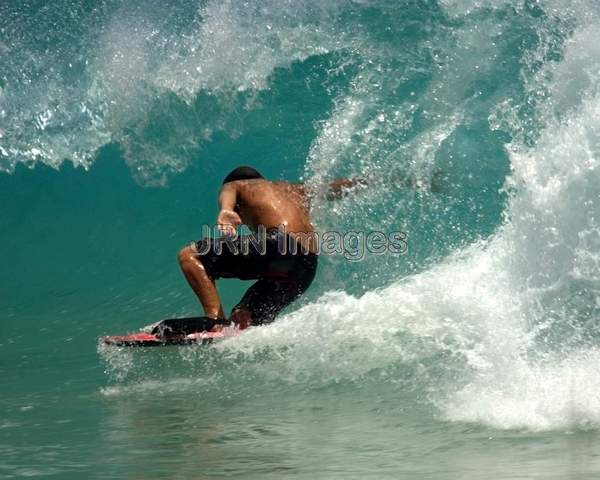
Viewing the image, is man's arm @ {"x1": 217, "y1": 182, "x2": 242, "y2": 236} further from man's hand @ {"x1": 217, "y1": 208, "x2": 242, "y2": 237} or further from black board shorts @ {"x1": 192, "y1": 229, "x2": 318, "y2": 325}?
black board shorts @ {"x1": 192, "y1": 229, "x2": 318, "y2": 325}

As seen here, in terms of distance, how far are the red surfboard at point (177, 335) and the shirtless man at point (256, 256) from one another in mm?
115

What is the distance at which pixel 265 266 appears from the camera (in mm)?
6367

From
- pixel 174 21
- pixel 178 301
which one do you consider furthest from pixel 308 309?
pixel 174 21

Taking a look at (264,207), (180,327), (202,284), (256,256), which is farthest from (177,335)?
(264,207)

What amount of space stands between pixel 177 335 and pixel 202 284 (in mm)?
420

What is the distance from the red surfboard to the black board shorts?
0.33 meters

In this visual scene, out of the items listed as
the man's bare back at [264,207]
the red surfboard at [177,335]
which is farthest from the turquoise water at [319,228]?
the man's bare back at [264,207]

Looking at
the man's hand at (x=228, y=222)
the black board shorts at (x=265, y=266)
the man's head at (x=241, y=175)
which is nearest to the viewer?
the man's hand at (x=228, y=222)

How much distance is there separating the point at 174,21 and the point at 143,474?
773cm

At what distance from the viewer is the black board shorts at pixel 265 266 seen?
6.31 meters

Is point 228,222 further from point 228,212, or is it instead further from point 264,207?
point 264,207

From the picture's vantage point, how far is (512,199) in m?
5.31

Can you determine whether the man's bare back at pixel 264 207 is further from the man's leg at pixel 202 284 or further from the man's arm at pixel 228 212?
the man's leg at pixel 202 284

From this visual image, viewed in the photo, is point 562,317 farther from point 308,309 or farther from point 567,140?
point 308,309
